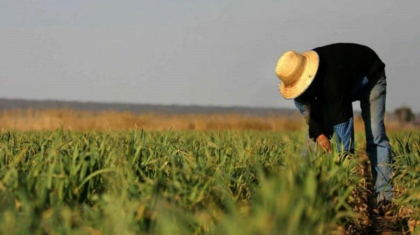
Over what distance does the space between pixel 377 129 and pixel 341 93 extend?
83 centimetres

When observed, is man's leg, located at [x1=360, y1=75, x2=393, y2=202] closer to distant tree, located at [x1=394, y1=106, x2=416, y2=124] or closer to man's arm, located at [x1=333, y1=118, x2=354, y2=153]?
man's arm, located at [x1=333, y1=118, x2=354, y2=153]

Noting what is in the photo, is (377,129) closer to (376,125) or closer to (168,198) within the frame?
(376,125)

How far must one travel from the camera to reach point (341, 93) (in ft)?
19.0

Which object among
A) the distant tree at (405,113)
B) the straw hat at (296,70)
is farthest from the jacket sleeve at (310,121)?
the distant tree at (405,113)

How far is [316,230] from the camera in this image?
2.89 meters

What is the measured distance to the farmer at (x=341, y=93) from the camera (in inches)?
230

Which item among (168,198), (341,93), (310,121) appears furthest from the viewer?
(310,121)

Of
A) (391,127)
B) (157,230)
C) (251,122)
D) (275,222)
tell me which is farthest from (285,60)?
(391,127)

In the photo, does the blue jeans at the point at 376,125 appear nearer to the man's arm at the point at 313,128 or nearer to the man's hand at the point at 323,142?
the man's arm at the point at 313,128

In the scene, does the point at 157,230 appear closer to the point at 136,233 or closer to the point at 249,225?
the point at 136,233

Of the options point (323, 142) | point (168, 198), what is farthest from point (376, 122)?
point (168, 198)

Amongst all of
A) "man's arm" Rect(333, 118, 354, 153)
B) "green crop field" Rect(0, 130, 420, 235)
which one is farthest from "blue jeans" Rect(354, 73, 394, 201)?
"green crop field" Rect(0, 130, 420, 235)

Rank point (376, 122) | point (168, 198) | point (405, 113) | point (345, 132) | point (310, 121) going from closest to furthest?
1. point (168, 198)
2. point (345, 132)
3. point (310, 121)
4. point (376, 122)
5. point (405, 113)

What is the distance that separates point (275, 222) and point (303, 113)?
3798 mm
